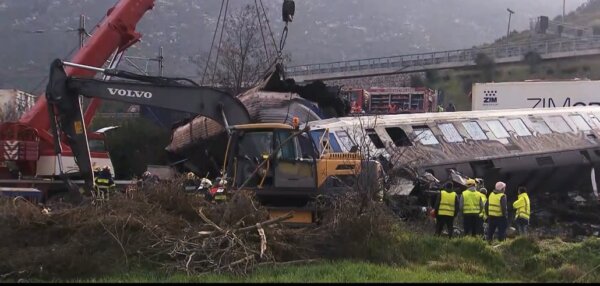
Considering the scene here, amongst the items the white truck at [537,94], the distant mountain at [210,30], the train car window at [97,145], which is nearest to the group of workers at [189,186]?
the train car window at [97,145]

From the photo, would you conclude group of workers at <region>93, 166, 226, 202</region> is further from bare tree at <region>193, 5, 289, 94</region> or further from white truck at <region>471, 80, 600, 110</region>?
bare tree at <region>193, 5, 289, 94</region>

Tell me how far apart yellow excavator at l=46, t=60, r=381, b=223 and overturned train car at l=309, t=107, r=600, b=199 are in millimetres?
4074

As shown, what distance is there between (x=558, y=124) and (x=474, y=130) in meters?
3.52

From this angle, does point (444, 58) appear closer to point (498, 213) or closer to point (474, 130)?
point (474, 130)

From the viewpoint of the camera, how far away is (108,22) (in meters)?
21.6

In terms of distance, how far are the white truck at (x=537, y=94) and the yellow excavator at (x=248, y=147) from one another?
19010 mm

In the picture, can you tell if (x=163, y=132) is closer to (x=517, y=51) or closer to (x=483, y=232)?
(x=483, y=232)

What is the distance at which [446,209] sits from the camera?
14578 millimetres

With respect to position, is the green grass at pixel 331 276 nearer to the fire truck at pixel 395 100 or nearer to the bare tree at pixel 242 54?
the bare tree at pixel 242 54


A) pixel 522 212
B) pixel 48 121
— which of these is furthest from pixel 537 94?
pixel 48 121

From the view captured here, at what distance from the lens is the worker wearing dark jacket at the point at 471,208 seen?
14.8 metres

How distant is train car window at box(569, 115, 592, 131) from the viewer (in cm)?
2345

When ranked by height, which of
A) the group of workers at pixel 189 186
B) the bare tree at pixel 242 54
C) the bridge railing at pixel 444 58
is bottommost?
the group of workers at pixel 189 186

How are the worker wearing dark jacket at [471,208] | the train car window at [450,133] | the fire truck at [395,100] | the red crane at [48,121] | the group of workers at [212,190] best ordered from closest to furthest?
the group of workers at [212,190]
the worker wearing dark jacket at [471,208]
the red crane at [48,121]
the train car window at [450,133]
the fire truck at [395,100]
